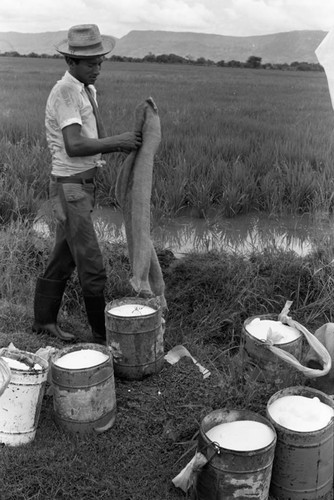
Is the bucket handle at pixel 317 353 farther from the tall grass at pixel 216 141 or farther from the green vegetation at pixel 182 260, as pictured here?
the tall grass at pixel 216 141

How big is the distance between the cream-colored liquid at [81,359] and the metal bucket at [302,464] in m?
0.76

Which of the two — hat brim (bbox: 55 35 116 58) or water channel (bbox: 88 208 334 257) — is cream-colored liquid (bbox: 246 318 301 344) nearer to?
water channel (bbox: 88 208 334 257)

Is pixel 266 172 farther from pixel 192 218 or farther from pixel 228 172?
pixel 192 218

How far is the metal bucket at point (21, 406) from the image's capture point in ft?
7.73

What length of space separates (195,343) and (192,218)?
151 centimetres

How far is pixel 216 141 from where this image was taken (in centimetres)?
505

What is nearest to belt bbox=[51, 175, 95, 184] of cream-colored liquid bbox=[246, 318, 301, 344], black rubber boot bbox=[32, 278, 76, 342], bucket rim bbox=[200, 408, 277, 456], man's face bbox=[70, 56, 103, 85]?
man's face bbox=[70, 56, 103, 85]

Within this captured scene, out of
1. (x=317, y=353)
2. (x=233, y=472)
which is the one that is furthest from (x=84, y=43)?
(x=233, y=472)

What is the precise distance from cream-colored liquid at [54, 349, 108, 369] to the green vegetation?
0.27m

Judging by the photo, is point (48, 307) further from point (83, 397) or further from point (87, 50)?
point (87, 50)

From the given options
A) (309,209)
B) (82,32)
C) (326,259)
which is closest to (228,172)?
(309,209)

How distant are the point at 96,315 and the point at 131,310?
29 centimetres

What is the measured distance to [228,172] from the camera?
471 centimetres

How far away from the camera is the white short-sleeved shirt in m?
2.77
